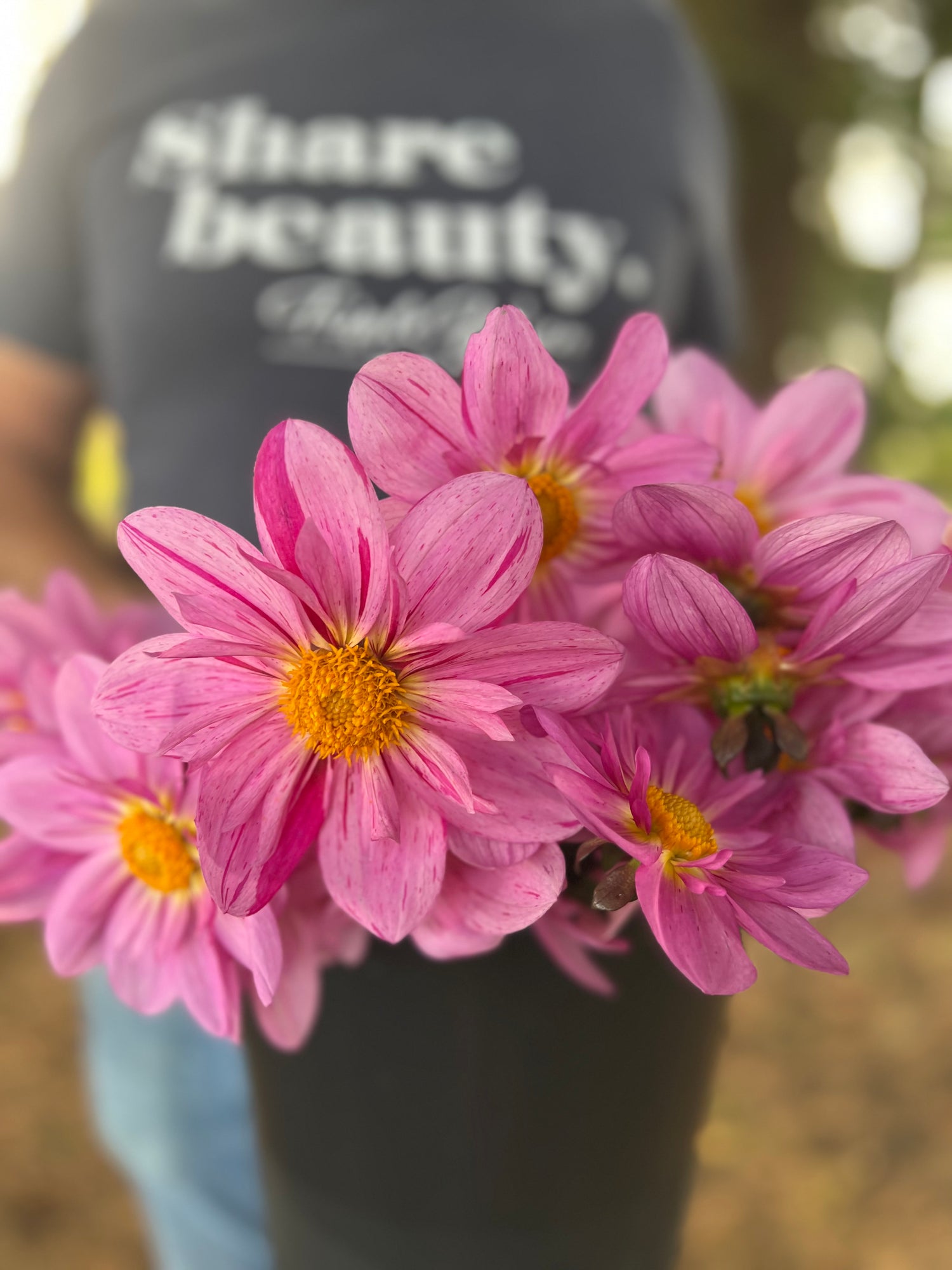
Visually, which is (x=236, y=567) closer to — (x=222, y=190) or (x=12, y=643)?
(x=12, y=643)

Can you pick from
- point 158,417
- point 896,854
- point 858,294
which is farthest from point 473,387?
point 858,294

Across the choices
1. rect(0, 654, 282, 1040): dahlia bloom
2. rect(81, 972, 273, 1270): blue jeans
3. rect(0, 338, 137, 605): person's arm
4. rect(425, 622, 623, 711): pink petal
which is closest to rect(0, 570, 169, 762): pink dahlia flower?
rect(0, 654, 282, 1040): dahlia bloom

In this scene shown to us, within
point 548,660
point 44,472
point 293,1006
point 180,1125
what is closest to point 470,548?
point 548,660

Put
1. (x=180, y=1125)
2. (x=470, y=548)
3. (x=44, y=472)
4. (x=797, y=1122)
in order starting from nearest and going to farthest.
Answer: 1. (x=470, y=548)
2. (x=180, y=1125)
3. (x=44, y=472)
4. (x=797, y=1122)

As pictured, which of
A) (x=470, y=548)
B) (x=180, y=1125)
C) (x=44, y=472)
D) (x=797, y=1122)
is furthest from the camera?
(x=797, y=1122)

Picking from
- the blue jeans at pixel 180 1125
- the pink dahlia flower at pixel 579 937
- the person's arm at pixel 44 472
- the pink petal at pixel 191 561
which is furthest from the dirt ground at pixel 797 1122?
the pink petal at pixel 191 561

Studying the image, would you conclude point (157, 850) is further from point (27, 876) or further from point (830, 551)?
point (830, 551)

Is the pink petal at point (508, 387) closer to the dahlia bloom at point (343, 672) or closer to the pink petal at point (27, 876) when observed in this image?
the dahlia bloom at point (343, 672)

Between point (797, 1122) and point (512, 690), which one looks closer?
point (512, 690)
